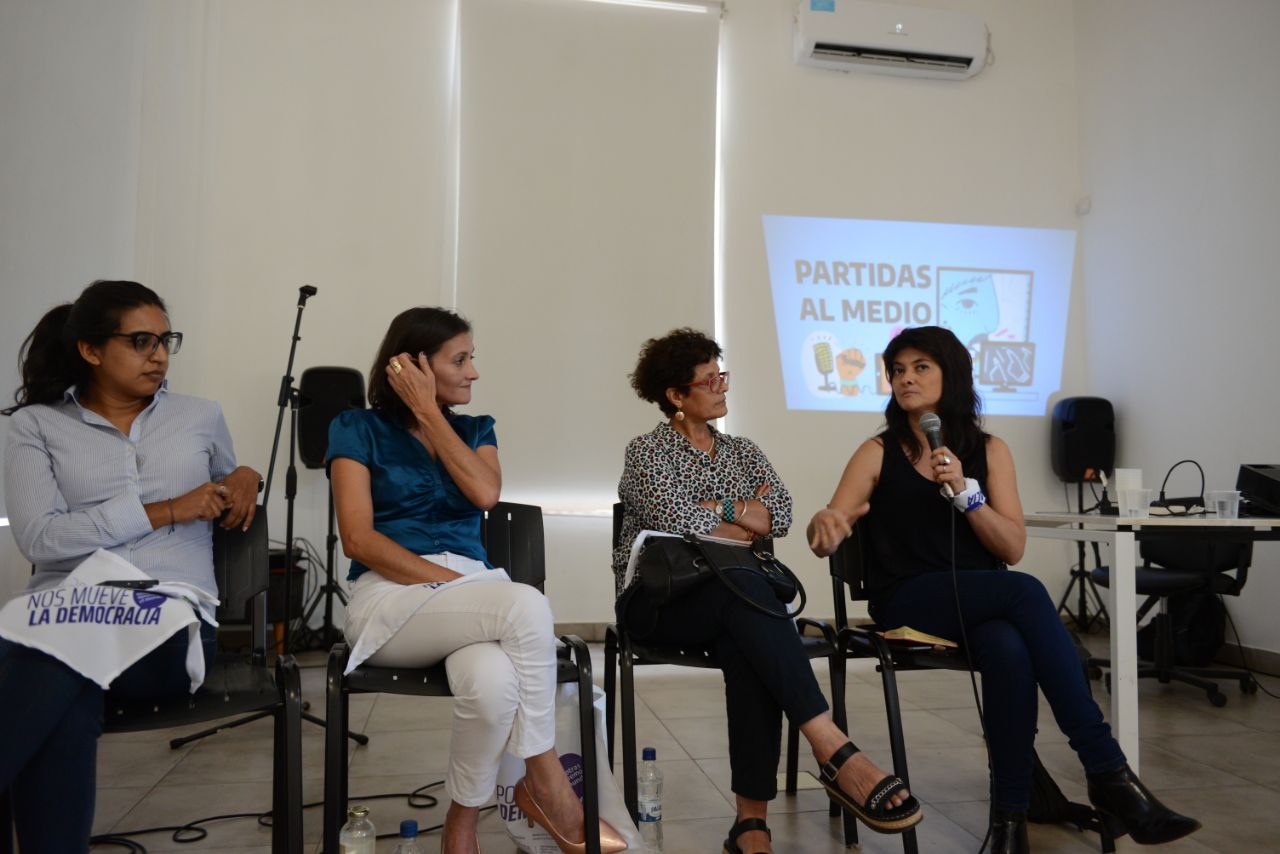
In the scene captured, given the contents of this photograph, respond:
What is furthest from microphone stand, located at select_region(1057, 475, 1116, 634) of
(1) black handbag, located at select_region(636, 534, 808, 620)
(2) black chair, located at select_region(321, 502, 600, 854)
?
(2) black chair, located at select_region(321, 502, 600, 854)

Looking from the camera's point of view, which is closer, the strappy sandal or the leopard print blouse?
the strappy sandal

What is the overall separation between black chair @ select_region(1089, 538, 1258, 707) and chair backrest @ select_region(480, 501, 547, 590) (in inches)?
99.9

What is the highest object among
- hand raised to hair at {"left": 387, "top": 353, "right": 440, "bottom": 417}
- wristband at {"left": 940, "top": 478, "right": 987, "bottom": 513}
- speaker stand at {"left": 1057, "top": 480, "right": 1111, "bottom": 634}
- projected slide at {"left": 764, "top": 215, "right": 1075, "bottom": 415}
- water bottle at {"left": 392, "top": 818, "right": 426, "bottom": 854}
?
projected slide at {"left": 764, "top": 215, "right": 1075, "bottom": 415}

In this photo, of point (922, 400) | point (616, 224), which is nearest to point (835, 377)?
point (616, 224)

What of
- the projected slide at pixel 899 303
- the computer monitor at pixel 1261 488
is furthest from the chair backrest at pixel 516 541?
the projected slide at pixel 899 303

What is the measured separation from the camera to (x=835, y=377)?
5.36 m

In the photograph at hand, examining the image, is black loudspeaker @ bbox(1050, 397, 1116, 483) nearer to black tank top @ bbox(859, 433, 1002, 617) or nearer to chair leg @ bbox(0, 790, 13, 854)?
black tank top @ bbox(859, 433, 1002, 617)

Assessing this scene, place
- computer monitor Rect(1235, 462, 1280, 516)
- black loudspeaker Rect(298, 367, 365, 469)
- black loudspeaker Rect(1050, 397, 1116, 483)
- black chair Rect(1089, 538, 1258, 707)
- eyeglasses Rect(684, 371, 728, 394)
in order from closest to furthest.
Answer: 1. eyeglasses Rect(684, 371, 728, 394)
2. computer monitor Rect(1235, 462, 1280, 516)
3. black chair Rect(1089, 538, 1258, 707)
4. black loudspeaker Rect(298, 367, 365, 469)
5. black loudspeaker Rect(1050, 397, 1116, 483)

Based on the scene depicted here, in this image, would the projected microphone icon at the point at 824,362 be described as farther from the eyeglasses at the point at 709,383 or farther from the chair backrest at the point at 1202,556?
the eyeglasses at the point at 709,383

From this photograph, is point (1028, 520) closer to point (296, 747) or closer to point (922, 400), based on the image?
point (922, 400)

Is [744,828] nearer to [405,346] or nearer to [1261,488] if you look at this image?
[405,346]

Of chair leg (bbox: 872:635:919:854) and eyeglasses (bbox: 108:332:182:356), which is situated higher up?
eyeglasses (bbox: 108:332:182:356)

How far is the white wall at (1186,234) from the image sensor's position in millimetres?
4340

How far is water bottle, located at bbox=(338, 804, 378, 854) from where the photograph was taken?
5.81 ft
